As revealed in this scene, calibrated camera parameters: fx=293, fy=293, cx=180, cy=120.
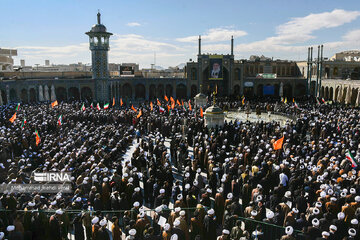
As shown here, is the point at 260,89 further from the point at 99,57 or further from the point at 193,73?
the point at 99,57

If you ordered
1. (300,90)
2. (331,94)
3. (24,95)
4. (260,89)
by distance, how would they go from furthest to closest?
(260,89) < (300,90) < (331,94) < (24,95)

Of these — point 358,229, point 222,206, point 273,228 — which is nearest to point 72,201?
point 222,206

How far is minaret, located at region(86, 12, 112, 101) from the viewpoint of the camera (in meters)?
39.9

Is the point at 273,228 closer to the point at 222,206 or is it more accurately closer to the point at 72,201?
the point at 222,206

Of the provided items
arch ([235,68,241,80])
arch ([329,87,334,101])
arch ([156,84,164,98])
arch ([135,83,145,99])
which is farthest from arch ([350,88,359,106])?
arch ([135,83,145,99])

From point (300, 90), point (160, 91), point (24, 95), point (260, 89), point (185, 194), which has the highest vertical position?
point (260, 89)

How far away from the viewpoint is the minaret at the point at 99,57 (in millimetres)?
39875

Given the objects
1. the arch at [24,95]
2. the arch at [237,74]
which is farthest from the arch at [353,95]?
the arch at [24,95]

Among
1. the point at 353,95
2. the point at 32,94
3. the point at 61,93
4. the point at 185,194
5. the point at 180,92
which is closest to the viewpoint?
the point at 185,194

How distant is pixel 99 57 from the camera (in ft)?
134

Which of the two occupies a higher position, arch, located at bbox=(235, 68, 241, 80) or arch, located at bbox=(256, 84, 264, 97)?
arch, located at bbox=(235, 68, 241, 80)

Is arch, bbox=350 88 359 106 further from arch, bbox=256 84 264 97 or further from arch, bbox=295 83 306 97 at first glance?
arch, bbox=256 84 264 97

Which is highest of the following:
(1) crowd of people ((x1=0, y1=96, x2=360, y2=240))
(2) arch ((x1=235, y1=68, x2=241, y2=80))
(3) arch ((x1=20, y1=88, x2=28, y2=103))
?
(2) arch ((x1=235, y1=68, x2=241, y2=80))

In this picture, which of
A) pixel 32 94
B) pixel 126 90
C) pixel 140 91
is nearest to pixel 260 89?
pixel 140 91
